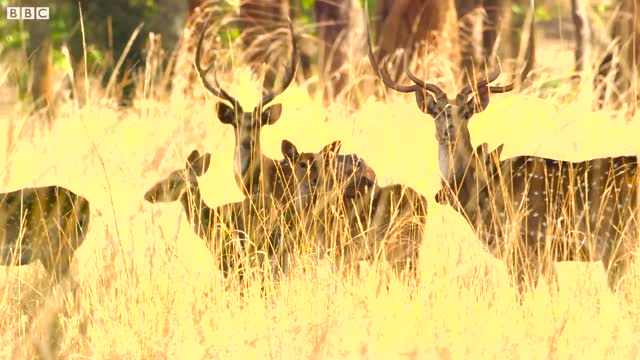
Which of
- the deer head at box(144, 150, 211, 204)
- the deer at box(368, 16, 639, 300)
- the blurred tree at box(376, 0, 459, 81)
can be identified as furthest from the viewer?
the blurred tree at box(376, 0, 459, 81)

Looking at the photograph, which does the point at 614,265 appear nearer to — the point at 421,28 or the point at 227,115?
the point at 227,115

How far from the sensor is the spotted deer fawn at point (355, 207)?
674 cm

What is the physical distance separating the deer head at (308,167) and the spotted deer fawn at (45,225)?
1.13 m

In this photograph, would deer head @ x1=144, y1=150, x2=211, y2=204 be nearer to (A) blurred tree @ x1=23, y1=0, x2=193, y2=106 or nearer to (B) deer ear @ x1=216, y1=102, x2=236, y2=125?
(B) deer ear @ x1=216, y1=102, x2=236, y2=125

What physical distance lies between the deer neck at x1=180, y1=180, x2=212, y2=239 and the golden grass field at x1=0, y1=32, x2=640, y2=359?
0.06 meters

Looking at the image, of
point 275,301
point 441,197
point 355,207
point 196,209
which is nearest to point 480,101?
point 441,197

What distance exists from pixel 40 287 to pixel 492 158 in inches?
100

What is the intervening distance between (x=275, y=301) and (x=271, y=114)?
5.40 ft

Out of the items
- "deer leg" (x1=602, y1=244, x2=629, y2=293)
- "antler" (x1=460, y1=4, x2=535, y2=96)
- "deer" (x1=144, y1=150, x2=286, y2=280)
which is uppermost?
"antler" (x1=460, y1=4, x2=535, y2=96)

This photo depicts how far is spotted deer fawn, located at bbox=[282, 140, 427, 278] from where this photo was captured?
6.74m

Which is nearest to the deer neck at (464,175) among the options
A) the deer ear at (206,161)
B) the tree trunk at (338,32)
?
the deer ear at (206,161)

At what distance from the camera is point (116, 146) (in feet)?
28.5

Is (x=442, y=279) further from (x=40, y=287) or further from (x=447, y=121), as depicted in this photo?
(x=40, y=287)

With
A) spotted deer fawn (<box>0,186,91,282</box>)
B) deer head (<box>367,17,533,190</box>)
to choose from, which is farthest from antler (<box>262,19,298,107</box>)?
spotted deer fawn (<box>0,186,91,282</box>)
